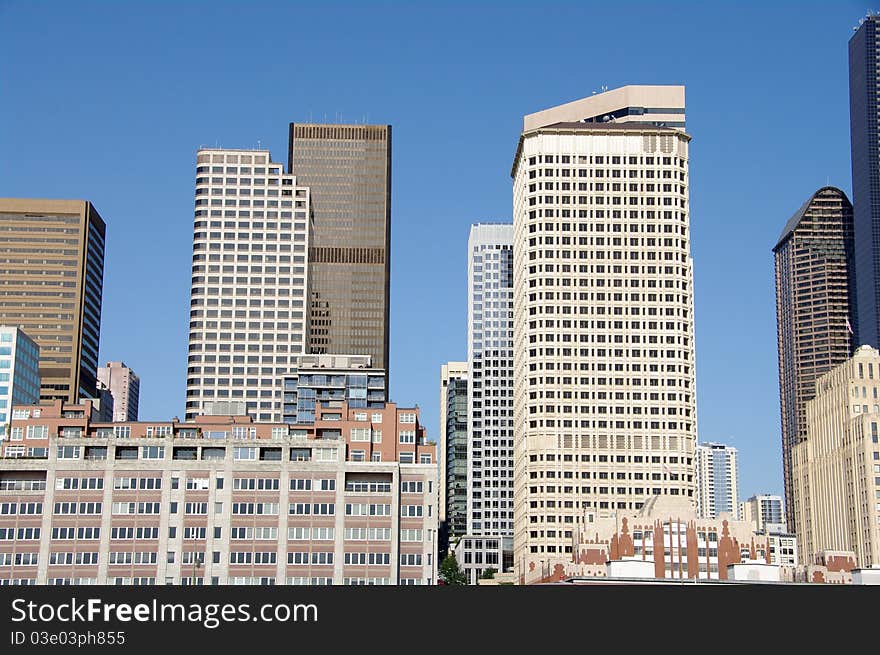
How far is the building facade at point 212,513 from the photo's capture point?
173750 mm

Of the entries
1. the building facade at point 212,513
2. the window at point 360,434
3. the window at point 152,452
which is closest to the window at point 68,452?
the building facade at point 212,513

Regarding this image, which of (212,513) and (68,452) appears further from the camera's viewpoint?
(68,452)

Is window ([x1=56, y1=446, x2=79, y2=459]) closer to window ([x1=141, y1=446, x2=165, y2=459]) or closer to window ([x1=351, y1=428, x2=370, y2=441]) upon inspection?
window ([x1=141, y1=446, x2=165, y2=459])

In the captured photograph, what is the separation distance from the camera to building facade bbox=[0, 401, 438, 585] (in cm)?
17375

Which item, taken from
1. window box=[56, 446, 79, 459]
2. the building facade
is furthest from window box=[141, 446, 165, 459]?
window box=[56, 446, 79, 459]

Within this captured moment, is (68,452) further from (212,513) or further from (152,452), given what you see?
(212,513)

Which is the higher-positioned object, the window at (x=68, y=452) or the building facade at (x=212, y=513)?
the window at (x=68, y=452)

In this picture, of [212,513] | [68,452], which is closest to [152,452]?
[68,452]

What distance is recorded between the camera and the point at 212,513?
6983 inches

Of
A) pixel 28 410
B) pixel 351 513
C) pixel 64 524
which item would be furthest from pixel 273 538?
pixel 28 410

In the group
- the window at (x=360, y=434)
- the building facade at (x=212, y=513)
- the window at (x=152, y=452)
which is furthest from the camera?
the window at (x=360, y=434)

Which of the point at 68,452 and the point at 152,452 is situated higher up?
the point at 152,452

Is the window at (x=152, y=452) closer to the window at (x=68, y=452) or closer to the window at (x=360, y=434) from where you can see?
the window at (x=68, y=452)
